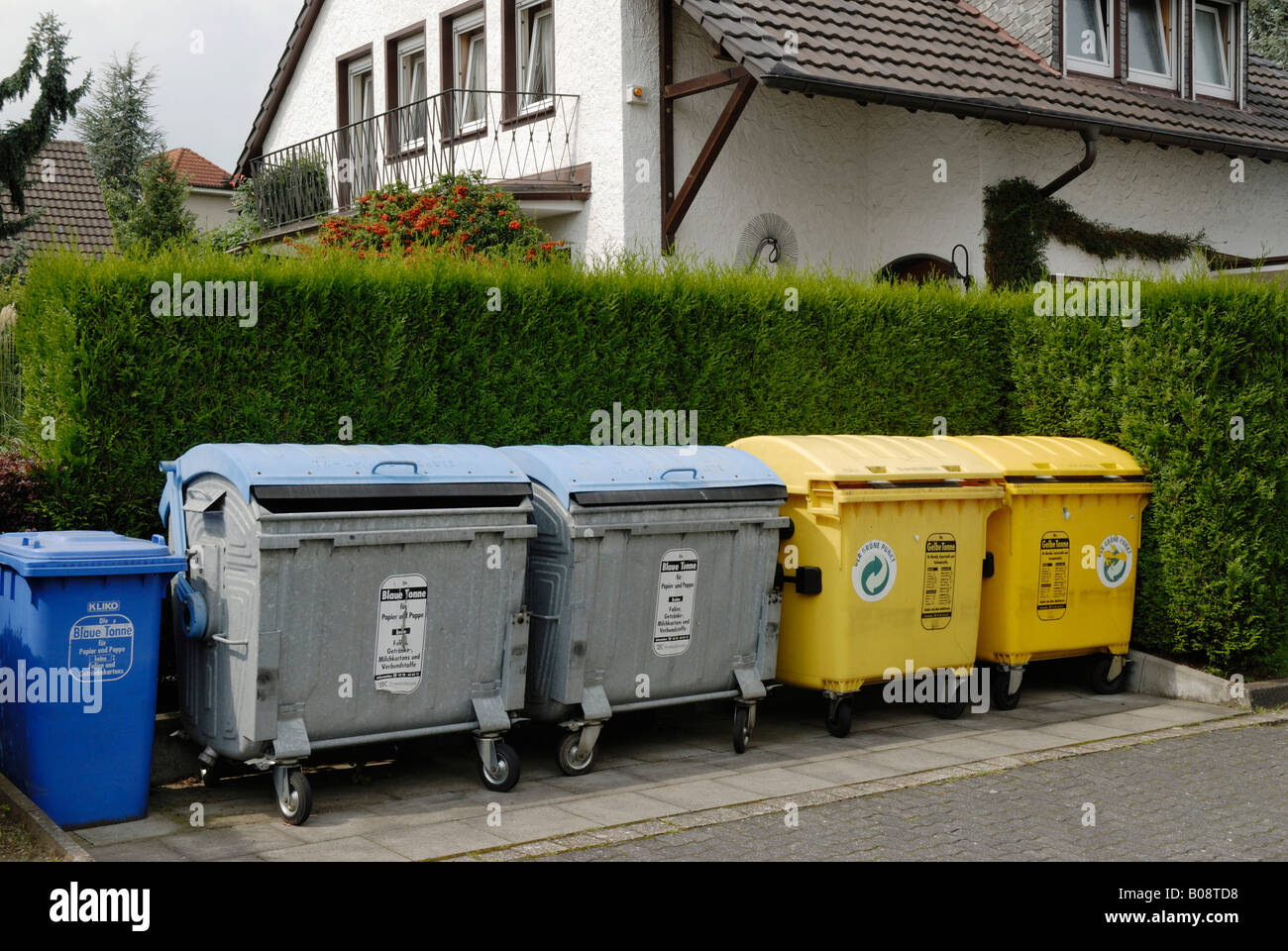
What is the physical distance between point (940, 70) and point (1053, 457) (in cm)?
649

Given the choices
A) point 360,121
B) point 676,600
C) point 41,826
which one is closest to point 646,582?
point 676,600

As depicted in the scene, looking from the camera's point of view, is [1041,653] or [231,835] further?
[1041,653]

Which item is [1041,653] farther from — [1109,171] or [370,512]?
[1109,171]

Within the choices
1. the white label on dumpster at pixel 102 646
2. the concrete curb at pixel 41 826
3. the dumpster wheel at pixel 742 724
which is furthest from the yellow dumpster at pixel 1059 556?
the concrete curb at pixel 41 826

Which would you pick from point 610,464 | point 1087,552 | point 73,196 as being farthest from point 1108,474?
point 73,196

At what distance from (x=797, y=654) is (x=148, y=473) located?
356cm

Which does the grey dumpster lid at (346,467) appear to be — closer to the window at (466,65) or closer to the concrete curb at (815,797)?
the concrete curb at (815,797)

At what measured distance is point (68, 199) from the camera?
27.1 metres

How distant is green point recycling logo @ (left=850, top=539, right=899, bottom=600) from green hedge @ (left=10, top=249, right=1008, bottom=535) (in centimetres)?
168

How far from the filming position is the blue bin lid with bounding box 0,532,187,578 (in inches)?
205

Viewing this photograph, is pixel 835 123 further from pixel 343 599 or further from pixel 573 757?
pixel 343 599

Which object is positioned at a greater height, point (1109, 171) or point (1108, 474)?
point (1109, 171)

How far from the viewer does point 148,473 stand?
6.57 metres

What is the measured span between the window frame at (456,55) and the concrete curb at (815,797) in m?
10.5
